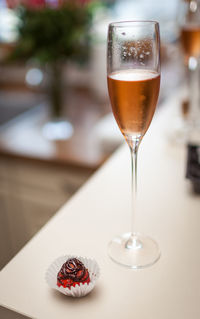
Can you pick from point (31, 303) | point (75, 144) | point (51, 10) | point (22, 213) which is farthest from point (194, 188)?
point (51, 10)

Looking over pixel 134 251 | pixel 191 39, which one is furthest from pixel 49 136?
pixel 134 251

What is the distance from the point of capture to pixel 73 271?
18.7 inches

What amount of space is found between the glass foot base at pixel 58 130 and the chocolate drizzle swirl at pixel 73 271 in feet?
4.62

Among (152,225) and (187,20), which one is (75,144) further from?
(152,225)

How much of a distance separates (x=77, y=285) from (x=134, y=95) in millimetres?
245

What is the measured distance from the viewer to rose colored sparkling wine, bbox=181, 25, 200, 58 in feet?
2.97

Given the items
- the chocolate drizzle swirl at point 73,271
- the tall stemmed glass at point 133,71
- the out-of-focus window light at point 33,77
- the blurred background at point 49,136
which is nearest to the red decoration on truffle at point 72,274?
the chocolate drizzle swirl at point 73,271

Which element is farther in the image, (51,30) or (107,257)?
(51,30)

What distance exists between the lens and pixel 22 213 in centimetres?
155

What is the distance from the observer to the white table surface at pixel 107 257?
1.52 ft

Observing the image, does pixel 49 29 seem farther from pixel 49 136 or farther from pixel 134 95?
pixel 134 95

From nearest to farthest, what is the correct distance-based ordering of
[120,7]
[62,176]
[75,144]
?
[62,176]
[75,144]
[120,7]

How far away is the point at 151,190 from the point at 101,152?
812mm

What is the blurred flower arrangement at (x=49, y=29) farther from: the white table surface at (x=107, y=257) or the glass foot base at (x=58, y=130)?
the white table surface at (x=107, y=257)
